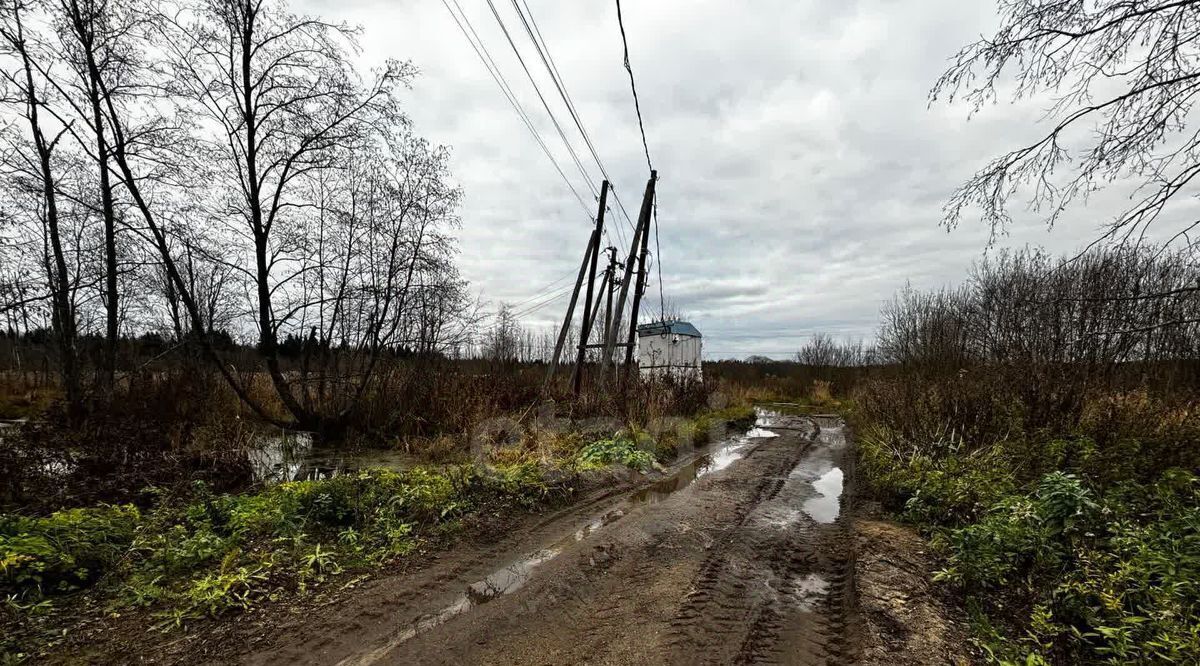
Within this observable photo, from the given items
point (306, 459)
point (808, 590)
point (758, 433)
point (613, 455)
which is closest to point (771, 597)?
point (808, 590)

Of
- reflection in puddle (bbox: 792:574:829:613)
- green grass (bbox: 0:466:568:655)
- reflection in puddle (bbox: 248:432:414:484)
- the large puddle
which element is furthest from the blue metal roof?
reflection in puddle (bbox: 792:574:829:613)

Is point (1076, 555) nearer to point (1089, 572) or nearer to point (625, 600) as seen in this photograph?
point (1089, 572)

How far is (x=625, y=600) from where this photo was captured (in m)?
3.51

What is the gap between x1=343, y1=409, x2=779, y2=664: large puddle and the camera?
3107 millimetres

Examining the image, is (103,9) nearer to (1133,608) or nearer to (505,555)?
(505,555)

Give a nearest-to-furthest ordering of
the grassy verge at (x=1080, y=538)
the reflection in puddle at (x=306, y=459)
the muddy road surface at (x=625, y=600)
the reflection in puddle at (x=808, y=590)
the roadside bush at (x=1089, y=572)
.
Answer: the roadside bush at (x=1089, y=572), the grassy verge at (x=1080, y=538), the muddy road surface at (x=625, y=600), the reflection in puddle at (x=808, y=590), the reflection in puddle at (x=306, y=459)

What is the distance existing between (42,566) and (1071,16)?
8516 millimetres

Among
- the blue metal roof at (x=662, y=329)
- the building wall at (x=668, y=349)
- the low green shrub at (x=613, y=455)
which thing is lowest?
the low green shrub at (x=613, y=455)

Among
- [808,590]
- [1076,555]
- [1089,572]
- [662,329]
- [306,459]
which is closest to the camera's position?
[1089,572]

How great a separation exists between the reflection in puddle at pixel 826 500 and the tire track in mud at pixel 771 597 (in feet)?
0.14

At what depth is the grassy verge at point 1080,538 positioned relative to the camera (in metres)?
2.60

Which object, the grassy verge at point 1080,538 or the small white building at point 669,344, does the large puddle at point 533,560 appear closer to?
the grassy verge at point 1080,538

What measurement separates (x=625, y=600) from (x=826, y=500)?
4208mm

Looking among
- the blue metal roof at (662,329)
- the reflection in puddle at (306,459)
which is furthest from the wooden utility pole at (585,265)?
the blue metal roof at (662,329)
